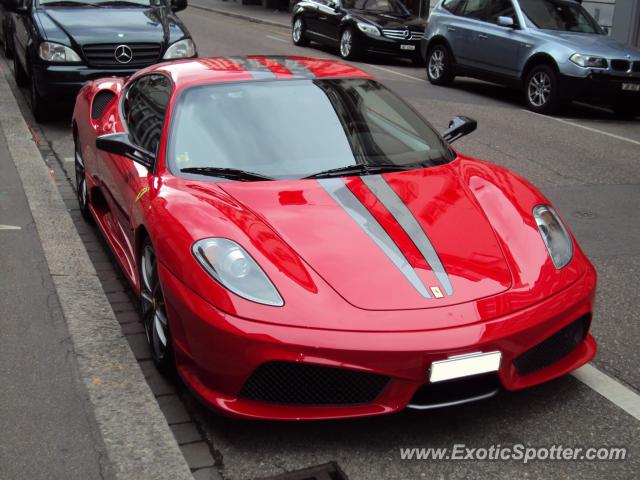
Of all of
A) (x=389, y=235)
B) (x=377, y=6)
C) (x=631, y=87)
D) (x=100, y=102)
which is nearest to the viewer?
(x=389, y=235)

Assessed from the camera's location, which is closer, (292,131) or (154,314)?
(154,314)

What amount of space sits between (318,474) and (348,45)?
14.9 metres

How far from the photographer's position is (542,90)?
1253 centimetres

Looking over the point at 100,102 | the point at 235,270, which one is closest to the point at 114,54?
the point at 100,102

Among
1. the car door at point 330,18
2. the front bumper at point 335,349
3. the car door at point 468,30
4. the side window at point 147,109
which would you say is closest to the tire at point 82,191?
the side window at point 147,109

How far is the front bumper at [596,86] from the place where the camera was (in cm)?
1207

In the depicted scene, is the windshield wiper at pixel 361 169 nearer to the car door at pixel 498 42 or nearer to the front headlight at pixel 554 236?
the front headlight at pixel 554 236

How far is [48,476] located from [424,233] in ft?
6.05

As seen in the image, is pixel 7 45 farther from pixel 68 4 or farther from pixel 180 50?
pixel 180 50

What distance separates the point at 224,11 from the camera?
32.0 metres

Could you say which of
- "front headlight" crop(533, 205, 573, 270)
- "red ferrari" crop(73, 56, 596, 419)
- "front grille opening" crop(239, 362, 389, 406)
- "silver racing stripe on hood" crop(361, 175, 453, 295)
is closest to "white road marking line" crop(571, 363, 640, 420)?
"red ferrari" crop(73, 56, 596, 419)

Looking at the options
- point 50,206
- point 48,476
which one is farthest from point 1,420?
point 50,206

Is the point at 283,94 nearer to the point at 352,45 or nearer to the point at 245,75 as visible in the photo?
the point at 245,75

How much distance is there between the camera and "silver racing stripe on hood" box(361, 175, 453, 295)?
3664 millimetres
